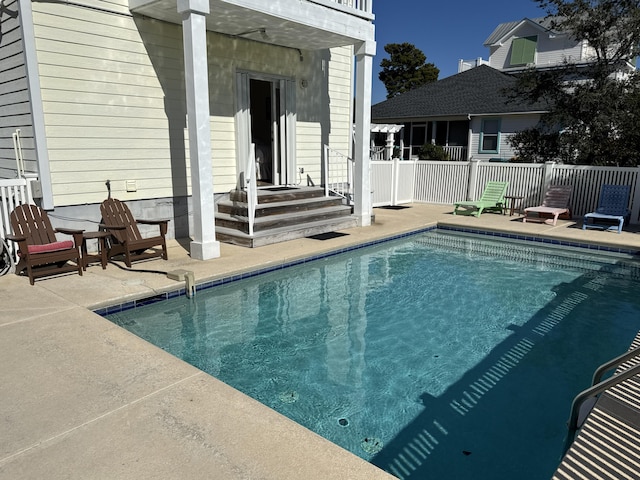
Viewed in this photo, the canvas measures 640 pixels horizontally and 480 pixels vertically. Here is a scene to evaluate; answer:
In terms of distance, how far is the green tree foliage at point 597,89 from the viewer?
10440 mm

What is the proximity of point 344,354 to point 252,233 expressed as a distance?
3792 millimetres

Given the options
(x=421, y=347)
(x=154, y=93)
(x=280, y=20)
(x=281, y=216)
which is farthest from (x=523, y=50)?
(x=421, y=347)

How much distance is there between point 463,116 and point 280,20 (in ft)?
47.0

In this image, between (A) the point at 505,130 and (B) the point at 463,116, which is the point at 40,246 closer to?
(B) the point at 463,116

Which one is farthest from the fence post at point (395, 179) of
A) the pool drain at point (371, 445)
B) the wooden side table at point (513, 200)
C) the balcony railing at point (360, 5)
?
the pool drain at point (371, 445)

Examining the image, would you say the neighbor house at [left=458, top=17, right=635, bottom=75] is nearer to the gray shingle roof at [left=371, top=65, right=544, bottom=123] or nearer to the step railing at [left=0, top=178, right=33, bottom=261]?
the gray shingle roof at [left=371, top=65, right=544, bottom=123]

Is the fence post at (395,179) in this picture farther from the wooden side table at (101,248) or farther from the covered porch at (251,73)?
the wooden side table at (101,248)

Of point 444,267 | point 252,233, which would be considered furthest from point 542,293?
point 252,233

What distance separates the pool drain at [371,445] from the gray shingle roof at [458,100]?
59.8 ft

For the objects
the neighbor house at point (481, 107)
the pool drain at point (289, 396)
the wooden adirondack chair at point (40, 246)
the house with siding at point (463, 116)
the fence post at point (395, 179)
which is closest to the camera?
the pool drain at point (289, 396)

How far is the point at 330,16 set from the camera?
7801 mm

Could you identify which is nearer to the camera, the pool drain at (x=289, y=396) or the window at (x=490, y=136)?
the pool drain at (x=289, y=396)

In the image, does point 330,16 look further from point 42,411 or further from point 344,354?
point 42,411

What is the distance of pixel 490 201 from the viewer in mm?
11102
